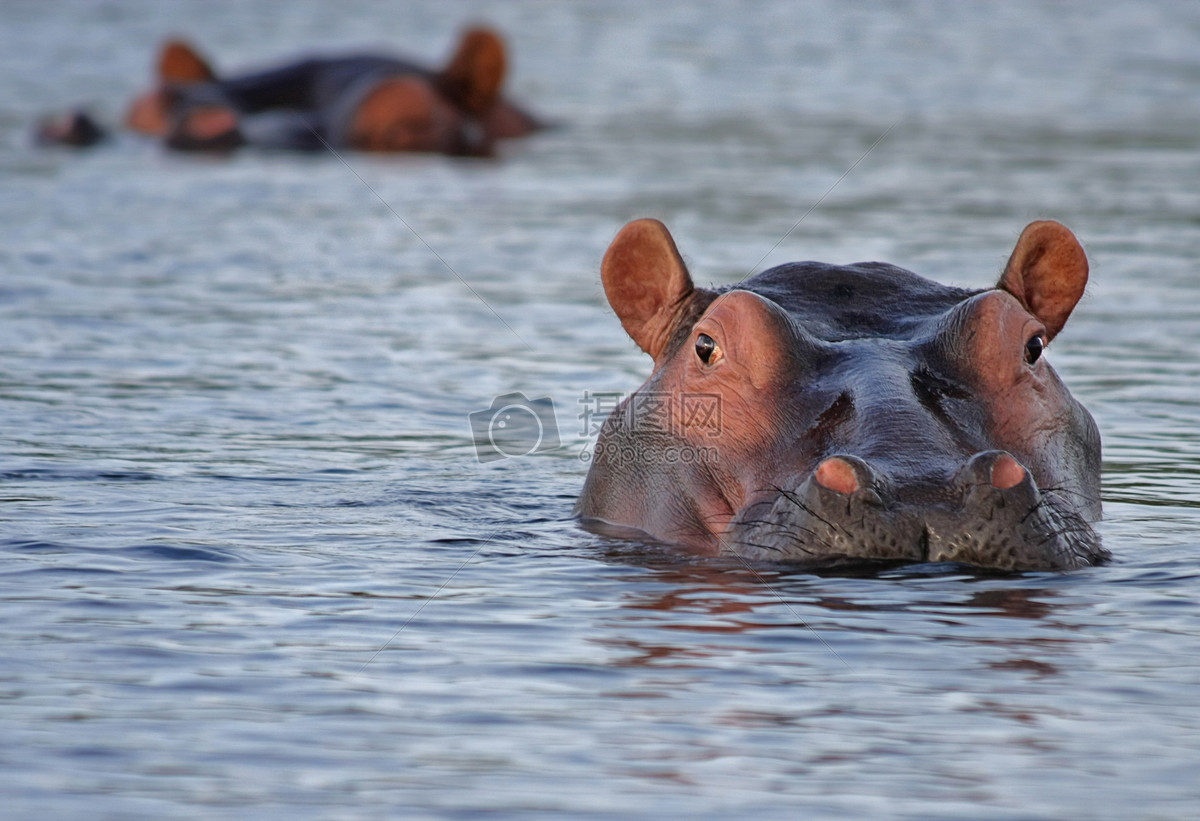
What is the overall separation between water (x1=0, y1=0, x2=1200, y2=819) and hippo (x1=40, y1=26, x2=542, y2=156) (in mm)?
445

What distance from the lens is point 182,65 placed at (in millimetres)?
23734

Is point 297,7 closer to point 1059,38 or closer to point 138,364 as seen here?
point 1059,38

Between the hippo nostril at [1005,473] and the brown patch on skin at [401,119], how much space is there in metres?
16.5

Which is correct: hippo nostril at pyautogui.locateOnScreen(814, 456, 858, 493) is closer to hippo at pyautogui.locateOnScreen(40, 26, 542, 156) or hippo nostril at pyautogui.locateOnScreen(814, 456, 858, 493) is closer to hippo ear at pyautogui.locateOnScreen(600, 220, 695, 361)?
hippo ear at pyautogui.locateOnScreen(600, 220, 695, 361)

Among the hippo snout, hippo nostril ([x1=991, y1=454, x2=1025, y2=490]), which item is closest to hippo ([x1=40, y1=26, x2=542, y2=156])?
the hippo snout

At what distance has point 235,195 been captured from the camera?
62.6ft

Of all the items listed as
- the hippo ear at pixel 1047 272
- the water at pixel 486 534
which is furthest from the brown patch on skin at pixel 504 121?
the hippo ear at pixel 1047 272

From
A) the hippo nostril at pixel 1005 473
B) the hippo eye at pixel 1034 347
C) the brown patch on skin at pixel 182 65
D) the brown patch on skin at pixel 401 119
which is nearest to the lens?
the hippo nostril at pixel 1005 473

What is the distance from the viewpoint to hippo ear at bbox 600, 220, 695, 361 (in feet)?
26.2

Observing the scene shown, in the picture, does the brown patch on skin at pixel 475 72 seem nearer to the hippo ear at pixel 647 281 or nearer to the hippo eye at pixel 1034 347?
the hippo ear at pixel 647 281

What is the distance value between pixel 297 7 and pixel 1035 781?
141ft

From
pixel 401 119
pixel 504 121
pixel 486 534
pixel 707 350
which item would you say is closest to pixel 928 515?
pixel 707 350

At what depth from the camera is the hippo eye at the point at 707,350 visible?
7375 millimetres

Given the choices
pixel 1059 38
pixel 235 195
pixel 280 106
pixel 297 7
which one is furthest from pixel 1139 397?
pixel 297 7
